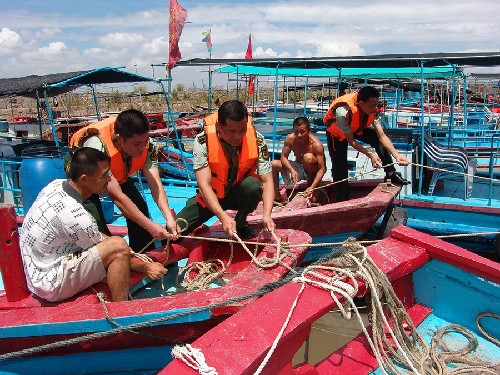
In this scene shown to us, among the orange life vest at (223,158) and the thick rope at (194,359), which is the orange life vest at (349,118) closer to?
the orange life vest at (223,158)

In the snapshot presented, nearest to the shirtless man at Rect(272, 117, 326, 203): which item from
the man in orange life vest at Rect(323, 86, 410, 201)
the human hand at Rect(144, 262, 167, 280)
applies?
the man in orange life vest at Rect(323, 86, 410, 201)

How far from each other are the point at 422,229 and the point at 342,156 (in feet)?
5.23

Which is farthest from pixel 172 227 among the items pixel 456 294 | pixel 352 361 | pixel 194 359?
pixel 456 294

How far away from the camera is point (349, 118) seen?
5789mm

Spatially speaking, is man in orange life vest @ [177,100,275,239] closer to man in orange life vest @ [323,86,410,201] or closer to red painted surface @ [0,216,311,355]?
red painted surface @ [0,216,311,355]

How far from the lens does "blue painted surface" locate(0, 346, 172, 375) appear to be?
9.98 ft

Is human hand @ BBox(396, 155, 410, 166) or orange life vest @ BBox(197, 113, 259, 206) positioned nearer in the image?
orange life vest @ BBox(197, 113, 259, 206)

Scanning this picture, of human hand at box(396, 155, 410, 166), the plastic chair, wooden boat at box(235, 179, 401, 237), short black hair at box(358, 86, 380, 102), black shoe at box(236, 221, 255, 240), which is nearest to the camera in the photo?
black shoe at box(236, 221, 255, 240)

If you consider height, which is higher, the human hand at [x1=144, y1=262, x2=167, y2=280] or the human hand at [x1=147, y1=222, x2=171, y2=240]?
the human hand at [x1=147, y1=222, x2=171, y2=240]

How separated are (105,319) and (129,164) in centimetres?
159

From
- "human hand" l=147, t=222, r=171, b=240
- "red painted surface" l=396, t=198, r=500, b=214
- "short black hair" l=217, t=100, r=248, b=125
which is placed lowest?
"red painted surface" l=396, t=198, r=500, b=214

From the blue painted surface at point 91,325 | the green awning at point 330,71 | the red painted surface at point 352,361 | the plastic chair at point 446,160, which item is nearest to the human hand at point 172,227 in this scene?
the blue painted surface at point 91,325

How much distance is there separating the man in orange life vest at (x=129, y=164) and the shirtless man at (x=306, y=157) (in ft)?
7.18

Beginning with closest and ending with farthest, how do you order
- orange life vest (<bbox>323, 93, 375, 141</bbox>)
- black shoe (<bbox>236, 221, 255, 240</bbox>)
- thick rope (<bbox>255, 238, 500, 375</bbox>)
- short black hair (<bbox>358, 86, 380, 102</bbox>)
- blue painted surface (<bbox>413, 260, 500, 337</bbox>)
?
1. thick rope (<bbox>255, 238, 500, 375</bbox>)
2. blue painted surface (<bbox>413, 260, 500, 337</bbox>)
3. black shoe (<bbox>236, 221, 255, 240</bbox>)
4. short black hair (<bbox>358, 86, 380, 102</bbox>)
5. orange life vest (<bbox>323, 93, 375, 141</bbox>)
